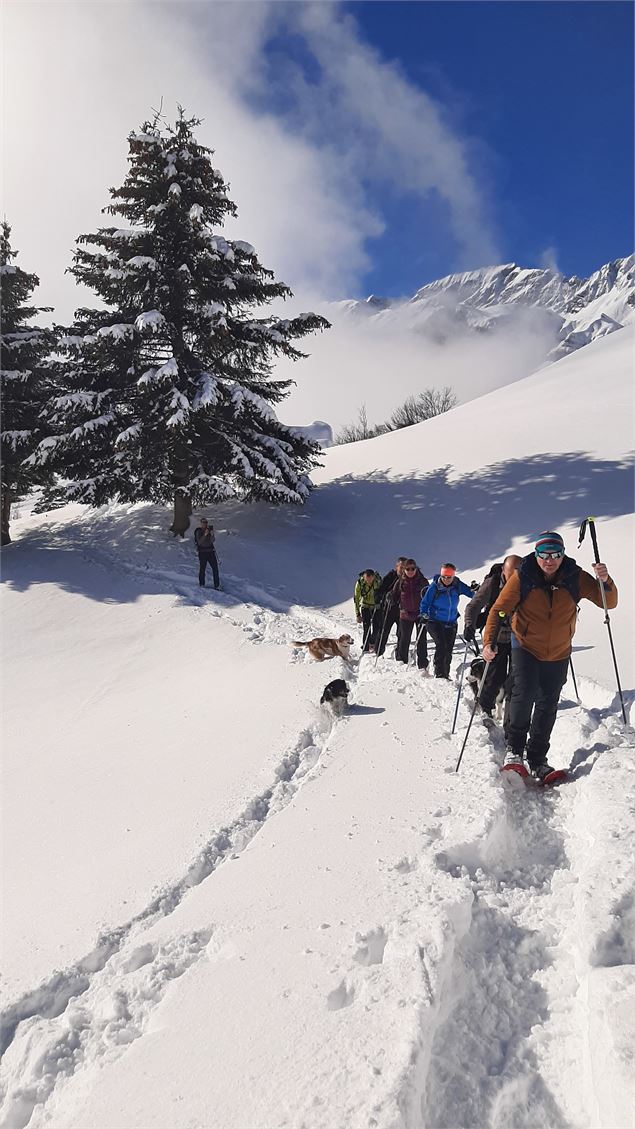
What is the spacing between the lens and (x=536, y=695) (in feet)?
16.9

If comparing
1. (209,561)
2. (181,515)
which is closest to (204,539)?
(209,561)

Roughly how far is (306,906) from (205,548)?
11138mm

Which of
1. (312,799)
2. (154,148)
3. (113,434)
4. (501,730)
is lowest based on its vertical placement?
(312,799)

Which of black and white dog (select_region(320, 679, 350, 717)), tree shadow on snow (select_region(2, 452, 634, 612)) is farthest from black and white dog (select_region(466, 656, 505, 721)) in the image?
tree shadow on snow (select_region(2, 452, 634, 612))

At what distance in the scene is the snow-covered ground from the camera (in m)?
2.58

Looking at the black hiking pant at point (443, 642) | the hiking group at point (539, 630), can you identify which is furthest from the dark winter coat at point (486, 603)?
the hiking group at point (539, 630)

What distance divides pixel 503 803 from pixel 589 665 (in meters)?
4.88

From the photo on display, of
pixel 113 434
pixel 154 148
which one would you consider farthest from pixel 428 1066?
pixel 154 148

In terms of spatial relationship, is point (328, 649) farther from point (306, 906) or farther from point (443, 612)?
point (306, 906)

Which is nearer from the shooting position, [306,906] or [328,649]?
[306,906]

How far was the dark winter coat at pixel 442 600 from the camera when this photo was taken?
7945 mm

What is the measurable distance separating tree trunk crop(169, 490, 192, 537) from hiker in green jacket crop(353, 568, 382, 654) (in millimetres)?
8393

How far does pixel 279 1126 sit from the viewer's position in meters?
2.40

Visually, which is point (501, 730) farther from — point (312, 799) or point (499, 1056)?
point (499, 1056)
